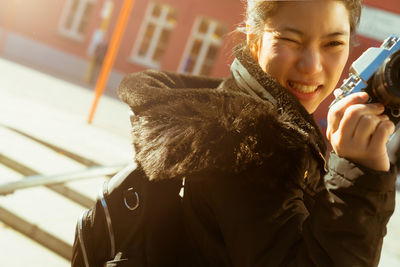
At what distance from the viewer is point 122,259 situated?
1.05 m

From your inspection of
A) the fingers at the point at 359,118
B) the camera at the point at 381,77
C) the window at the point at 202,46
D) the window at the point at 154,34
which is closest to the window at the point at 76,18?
the window at the point at 154,34

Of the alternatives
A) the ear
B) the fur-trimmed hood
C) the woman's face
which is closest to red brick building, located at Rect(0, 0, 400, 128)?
the ear

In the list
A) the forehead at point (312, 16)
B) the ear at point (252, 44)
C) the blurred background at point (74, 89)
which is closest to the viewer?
the forehead at point (312, 16)

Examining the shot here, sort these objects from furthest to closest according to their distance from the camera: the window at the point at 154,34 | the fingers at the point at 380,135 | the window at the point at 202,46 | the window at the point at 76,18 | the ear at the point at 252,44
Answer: the window at the point at 76,18, the window at the point at 154,34, the window at the point at 202,46, the ear at the point at 252,44, the fingers at the point at 380,135

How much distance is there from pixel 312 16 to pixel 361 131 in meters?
0.36

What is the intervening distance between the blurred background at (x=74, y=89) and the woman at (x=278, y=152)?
0.19 meters

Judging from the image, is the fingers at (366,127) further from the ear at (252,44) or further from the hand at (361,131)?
the ear at (252,44)

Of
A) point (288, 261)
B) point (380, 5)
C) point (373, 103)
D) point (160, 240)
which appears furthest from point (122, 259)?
point (380, 5)

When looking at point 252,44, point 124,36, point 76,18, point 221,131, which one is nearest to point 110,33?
point 124,36

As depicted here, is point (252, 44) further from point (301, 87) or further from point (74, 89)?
point (74, 89)

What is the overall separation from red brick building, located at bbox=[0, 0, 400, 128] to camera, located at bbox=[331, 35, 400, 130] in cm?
1063

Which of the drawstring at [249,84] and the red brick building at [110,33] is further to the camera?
the red brick building at [110,33]

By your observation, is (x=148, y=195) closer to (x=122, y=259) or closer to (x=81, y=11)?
(x=122, y=259)

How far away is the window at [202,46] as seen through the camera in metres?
12.2
